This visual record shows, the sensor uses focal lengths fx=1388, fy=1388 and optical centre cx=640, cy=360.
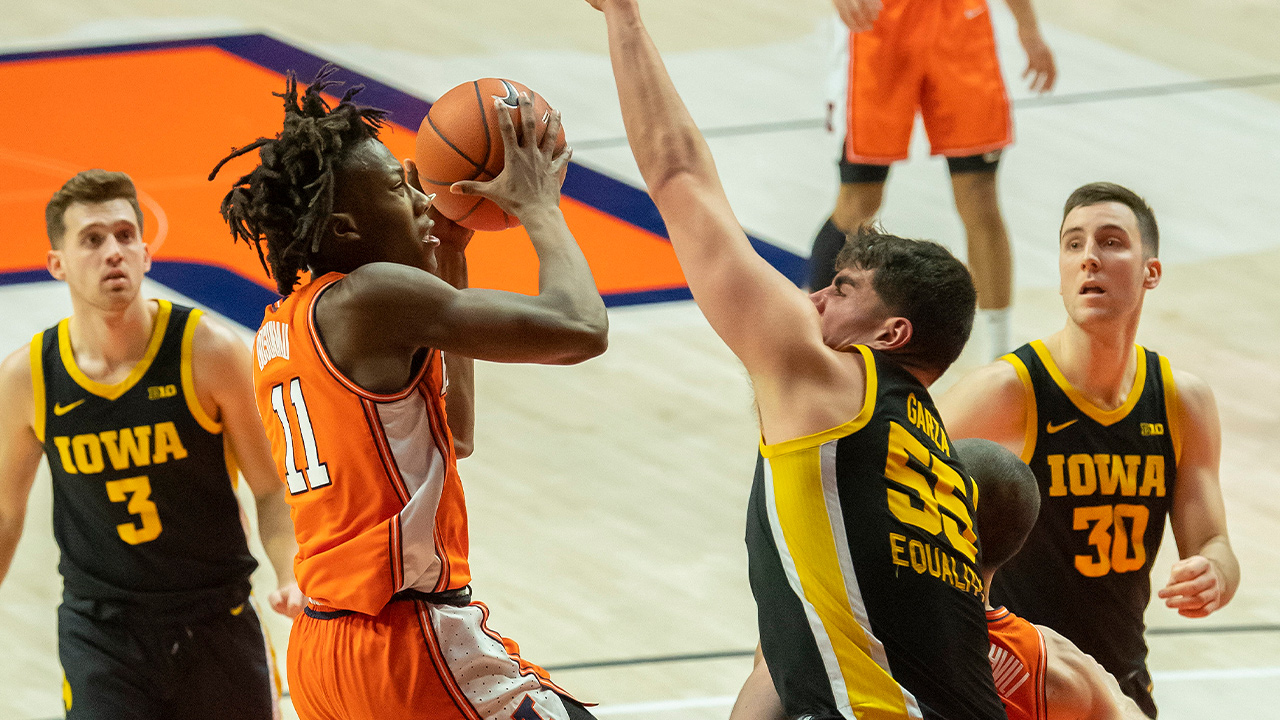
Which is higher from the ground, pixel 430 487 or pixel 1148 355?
pixel 430 487

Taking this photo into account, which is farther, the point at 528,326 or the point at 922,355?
the point at 922,355

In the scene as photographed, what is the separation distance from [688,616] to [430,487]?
9.55ft

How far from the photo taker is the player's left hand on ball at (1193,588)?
11.9 feet

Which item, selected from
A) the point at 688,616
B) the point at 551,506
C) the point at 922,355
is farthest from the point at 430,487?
the point at 551,506

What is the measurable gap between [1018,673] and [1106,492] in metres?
1.16

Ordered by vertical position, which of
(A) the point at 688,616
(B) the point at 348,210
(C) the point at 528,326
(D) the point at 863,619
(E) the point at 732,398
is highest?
(B) the point at 348,210

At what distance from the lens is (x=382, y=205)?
8.80 ft

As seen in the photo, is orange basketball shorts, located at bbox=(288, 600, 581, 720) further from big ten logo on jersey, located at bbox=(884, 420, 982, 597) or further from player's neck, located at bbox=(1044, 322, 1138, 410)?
player's neck, located at bbox=(1044, 322, 1138, 410)

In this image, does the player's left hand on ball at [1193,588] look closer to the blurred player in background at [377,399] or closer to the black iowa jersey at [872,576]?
the black iowa jersey at [872,576]

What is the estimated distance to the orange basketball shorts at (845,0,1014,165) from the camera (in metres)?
6.31

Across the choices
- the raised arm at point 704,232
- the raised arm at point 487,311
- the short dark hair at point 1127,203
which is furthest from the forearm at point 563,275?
the short dark hair at point 1127,203

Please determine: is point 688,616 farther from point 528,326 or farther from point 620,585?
point 528,326

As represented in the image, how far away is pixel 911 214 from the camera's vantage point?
7613 mm

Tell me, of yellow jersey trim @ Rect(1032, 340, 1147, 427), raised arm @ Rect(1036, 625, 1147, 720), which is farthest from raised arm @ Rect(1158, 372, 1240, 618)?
raised arm @ Rect(1036, 625, 1147, 720)
